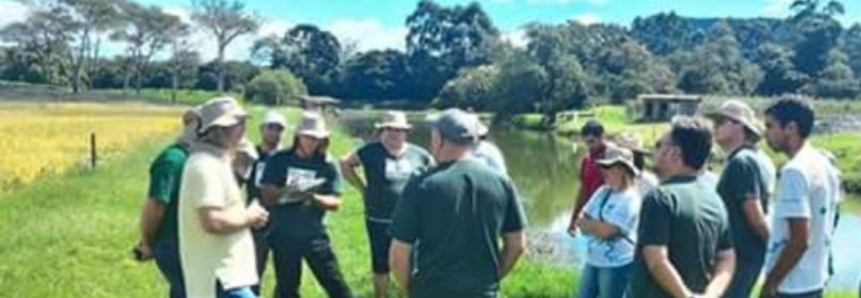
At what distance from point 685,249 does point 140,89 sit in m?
113

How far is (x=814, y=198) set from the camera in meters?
5.76

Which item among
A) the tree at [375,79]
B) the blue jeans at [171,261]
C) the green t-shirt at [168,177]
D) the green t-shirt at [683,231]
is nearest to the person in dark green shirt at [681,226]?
the green t-shirt at [683,231]

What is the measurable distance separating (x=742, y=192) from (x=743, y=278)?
1.68 feet

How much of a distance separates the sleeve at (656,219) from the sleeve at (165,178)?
245 cm

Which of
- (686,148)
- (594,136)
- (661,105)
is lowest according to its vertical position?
(661,105)

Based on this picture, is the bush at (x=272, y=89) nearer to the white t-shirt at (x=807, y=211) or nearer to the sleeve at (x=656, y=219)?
the white t-shirt at (x=807, y=211)

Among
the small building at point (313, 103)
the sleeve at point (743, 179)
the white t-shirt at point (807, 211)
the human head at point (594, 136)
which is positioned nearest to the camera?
the white t-shirt at point (807, 211)

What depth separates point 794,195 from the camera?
5.61 metres

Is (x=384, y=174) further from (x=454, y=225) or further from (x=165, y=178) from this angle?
(x=454, y=225)

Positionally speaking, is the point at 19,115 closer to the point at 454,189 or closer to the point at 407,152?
the point at 407,152

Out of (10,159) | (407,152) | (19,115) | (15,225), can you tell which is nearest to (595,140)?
(407,152)

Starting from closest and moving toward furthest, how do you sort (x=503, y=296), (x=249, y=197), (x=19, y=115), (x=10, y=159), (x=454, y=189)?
1. (x=454, y=189)
2. (x=249, y=197)
3. (x=503, y=296)
4. (x=10, y=159)
5. (x=19, y=115)

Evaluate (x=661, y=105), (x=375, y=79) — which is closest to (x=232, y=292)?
(x=661, y=105)

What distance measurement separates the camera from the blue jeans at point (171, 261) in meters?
6.36
